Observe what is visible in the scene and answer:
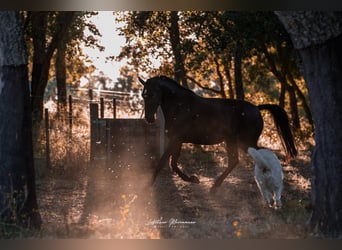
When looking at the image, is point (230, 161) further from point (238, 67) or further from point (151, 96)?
point (238, 67)

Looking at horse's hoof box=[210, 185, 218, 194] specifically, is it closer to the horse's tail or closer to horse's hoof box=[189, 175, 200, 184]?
horse's hoof box=[189, 175, 200, 184]

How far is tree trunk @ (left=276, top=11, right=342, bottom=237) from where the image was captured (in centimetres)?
509

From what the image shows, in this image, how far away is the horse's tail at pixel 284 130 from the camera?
281 inches

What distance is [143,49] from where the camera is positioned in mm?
7902

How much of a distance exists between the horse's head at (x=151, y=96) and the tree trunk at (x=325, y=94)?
246 centimetres

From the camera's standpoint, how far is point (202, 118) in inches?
302

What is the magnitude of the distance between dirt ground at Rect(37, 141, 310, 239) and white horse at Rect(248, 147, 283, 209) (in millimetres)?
215

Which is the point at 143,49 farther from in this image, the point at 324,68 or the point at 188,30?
the point at 324,68

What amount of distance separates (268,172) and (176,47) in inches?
110

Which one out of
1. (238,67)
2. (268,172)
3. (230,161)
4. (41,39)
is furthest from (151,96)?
(41,39)

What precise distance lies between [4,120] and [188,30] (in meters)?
3.43

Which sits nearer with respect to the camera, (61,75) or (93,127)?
(93,127)

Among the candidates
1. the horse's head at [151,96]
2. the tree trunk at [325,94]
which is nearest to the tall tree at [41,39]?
the horse's head at [151,96]

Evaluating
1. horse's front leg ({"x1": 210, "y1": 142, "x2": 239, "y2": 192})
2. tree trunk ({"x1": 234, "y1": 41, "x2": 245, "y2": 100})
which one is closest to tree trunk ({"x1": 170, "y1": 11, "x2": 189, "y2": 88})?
tree trunk ({"x1": 234, "y1": 41, "x2": 245, "y2": 100})
